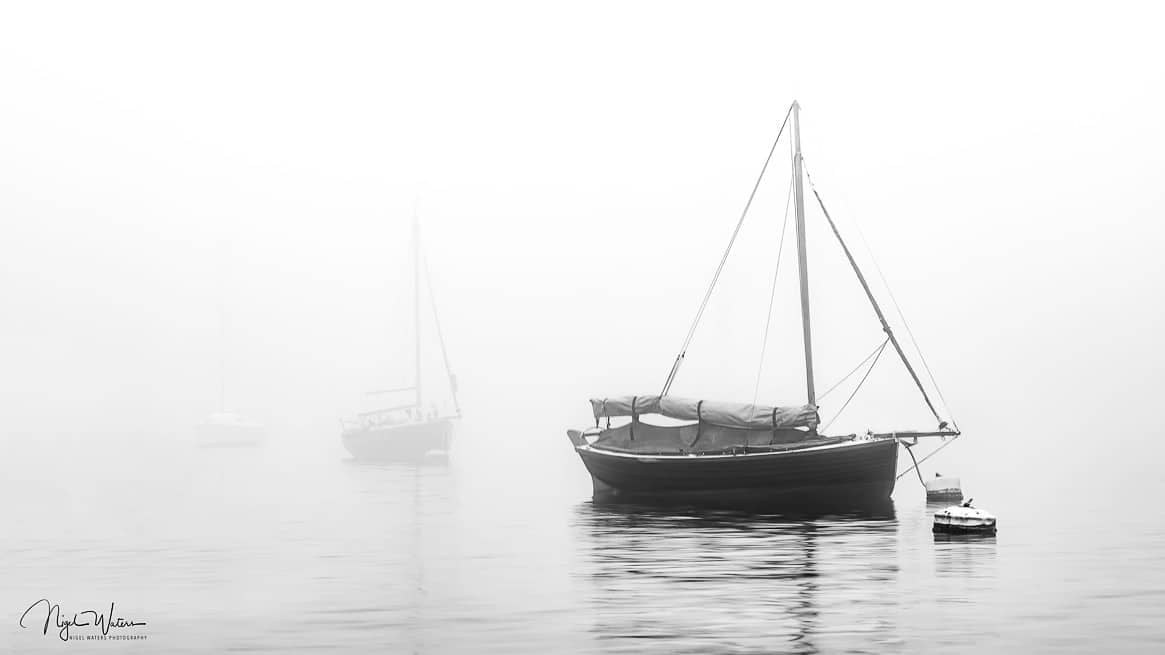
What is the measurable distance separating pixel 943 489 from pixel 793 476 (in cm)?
1198

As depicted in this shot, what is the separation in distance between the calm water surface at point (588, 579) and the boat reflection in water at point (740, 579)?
0.10 meters

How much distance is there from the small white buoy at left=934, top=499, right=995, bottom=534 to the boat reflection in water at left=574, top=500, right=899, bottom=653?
5.10ft

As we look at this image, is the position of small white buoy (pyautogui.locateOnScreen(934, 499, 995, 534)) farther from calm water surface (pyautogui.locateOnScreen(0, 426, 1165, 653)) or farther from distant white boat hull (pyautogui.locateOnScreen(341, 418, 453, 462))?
distant white boat hull (pyautogui.locateOnScreen(341, 418, 453, 462))

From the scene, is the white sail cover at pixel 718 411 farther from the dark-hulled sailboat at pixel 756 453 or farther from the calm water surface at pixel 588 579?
the calm water surface at pixel 588 579

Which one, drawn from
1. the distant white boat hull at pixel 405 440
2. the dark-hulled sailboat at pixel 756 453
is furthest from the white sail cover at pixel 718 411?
the distant white boat hull at pixel 405 440

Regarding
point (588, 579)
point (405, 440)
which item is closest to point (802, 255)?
point (588, 579)

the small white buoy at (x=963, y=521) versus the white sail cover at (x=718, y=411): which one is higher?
the white sail cover at (x=718, y=411)

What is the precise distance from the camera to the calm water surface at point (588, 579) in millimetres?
24656

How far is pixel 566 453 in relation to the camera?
17700 centimetres

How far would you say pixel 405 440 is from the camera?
12569 cm

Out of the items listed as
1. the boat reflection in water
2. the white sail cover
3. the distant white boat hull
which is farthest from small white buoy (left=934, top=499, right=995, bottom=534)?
the distant white boat hull

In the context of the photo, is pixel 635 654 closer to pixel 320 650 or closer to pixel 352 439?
pixel 320 650

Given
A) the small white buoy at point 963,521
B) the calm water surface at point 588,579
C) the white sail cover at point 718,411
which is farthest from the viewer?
the white sail cover at point 718,411

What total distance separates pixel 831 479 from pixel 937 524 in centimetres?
839
